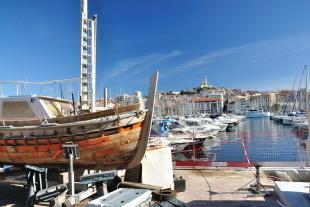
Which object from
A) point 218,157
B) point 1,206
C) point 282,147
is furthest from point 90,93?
point 282,147

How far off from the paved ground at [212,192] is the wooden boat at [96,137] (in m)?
1.43

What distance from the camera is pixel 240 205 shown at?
798cm

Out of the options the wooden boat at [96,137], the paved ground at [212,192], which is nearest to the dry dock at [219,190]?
the paved ground at [212,192]

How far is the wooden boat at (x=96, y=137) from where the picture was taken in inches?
371

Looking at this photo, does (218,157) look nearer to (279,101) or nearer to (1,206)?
(1,206)

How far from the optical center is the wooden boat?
30.9 feet

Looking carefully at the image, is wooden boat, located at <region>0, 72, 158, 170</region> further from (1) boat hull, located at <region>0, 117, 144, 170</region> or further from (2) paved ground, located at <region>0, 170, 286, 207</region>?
(2) paved ground, located at <region>0, 170, 286, 207</region>

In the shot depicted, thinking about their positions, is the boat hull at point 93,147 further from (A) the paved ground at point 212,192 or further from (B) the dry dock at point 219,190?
(B) the dry dock at point 219,190

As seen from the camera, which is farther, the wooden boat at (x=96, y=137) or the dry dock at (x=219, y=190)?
the wooden boat at (x=96, y=137)

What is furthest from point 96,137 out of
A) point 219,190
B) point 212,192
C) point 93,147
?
point 219,190

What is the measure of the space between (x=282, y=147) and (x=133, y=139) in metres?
28.4

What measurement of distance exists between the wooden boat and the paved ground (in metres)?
1.43

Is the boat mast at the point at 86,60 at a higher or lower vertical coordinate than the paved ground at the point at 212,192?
higher

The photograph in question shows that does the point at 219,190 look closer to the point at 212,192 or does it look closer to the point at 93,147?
the point at 212,192
